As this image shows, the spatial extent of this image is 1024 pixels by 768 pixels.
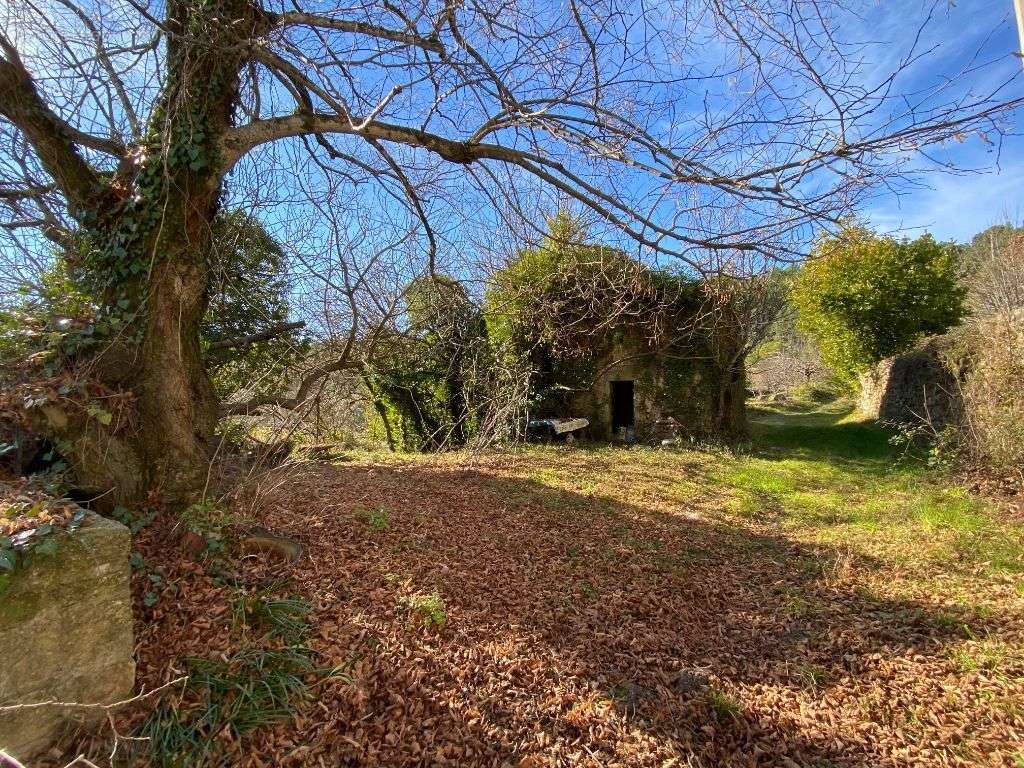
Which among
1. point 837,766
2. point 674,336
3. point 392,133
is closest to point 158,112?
point 392,133

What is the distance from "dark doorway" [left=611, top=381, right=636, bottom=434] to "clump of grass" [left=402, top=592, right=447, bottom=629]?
9532 mm

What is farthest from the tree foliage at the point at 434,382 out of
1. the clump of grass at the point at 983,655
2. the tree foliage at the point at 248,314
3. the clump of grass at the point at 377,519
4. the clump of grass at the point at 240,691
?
the clump of grass at the point at 983,655

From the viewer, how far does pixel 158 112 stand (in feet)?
11.5

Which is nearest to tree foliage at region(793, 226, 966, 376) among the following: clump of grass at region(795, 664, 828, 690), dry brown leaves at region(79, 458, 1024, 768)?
dry brown leaves at region(79, 458, 1024, 768)

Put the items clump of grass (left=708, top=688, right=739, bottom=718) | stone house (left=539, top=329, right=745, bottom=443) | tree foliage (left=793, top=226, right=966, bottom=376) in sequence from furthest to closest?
tree foliage (left=793, top=226, right=966, bottom=376)
stone house (left=539, top=329, right=745, bottom=443)
clump of grass (left=708, top=688, right=739, bottom=718)

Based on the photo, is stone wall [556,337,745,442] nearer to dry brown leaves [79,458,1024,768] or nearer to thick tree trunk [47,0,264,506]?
dry brown leaves [79,458,1024,768]

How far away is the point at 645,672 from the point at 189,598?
2.82 m

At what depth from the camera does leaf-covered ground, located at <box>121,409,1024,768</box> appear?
2.47 metres

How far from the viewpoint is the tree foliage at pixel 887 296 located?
1305cm

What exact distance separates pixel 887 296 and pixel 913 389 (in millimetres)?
3626

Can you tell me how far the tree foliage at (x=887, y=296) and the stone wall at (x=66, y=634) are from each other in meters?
14.5

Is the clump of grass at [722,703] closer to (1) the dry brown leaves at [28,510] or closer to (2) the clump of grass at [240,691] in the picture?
(2) the clump of grass at [240,691]

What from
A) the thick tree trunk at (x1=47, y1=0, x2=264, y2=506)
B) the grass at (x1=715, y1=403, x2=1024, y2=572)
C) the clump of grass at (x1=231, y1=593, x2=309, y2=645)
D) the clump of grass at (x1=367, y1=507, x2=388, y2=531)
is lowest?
the grass at (x1=715, y1=403, x2=1024, y2=572)

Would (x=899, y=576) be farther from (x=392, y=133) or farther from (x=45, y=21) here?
(x=45, y=21)
